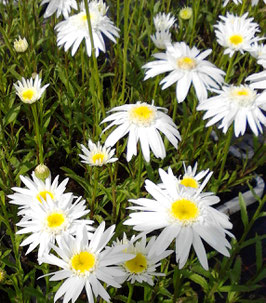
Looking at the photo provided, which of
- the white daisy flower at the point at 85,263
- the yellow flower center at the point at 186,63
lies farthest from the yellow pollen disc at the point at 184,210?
the yellow flower center at the point at 186,63

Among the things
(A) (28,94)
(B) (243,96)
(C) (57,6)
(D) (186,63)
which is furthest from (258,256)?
(C) (57,6)

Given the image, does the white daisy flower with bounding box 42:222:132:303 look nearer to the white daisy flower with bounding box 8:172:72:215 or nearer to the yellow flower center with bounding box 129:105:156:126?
the white daisy flower with bounding box 8:172:72:215

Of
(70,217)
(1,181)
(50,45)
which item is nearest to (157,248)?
(70,217)

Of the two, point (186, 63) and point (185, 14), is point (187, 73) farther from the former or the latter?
point (185, 14)

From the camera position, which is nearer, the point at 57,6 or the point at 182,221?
the point at 182,221

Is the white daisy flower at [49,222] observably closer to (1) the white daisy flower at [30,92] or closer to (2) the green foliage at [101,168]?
(2) the green foliage at [101,168]
